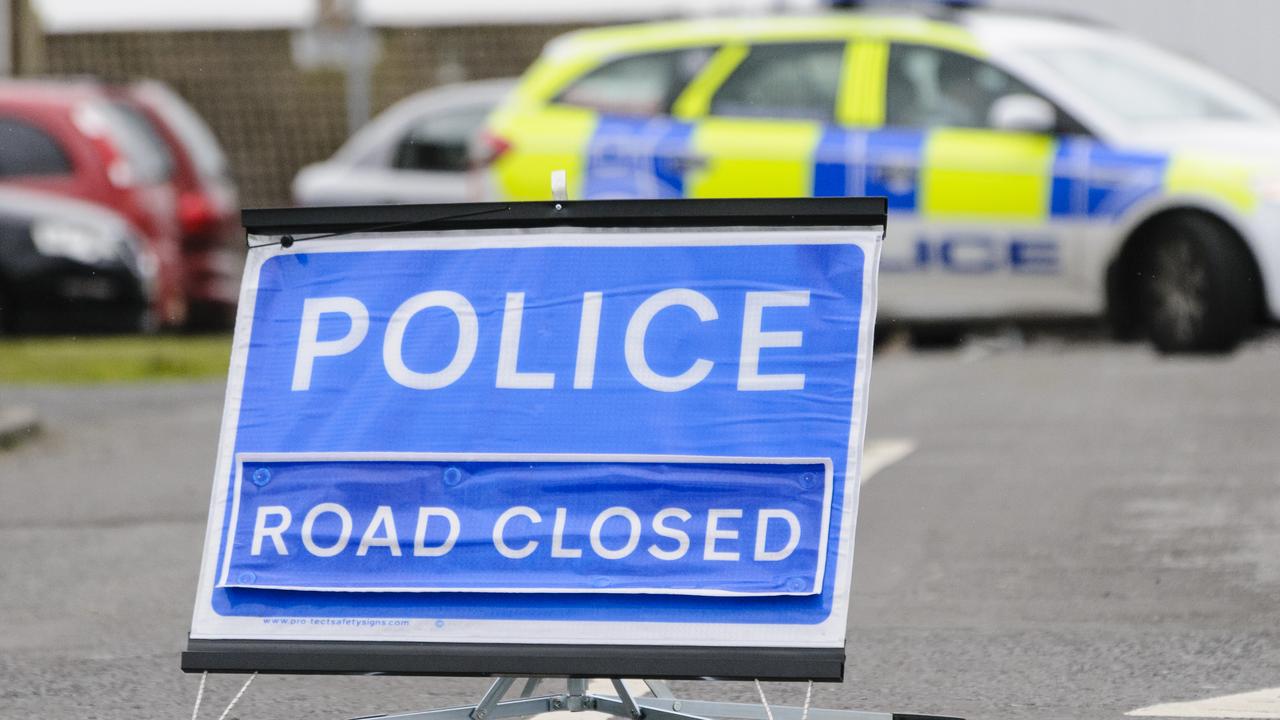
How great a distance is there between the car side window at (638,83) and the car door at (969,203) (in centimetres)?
99

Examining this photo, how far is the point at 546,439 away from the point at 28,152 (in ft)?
34.0

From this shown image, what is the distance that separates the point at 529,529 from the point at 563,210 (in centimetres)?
57

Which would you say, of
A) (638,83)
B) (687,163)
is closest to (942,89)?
(687,163)

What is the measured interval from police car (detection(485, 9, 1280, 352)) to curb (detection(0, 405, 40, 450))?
2379 millimetres

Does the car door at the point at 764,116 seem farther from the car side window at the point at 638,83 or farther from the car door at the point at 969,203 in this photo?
the car door at the point at 969,203

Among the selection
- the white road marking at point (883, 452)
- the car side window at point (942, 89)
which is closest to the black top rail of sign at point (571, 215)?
the white road marking at point (883, 452)

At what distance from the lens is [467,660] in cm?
380

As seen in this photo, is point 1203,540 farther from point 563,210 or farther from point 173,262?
point 173,262

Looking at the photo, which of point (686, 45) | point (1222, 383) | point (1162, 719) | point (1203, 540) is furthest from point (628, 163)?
point (1162, 719)

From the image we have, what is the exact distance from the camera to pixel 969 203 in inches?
422

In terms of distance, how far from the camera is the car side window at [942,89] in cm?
1091

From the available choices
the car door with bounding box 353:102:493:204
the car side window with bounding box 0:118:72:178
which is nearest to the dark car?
the car side window with bounding box 0:118:72:178

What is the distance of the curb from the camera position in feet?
32.2

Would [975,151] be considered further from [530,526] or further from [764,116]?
[530,526]
